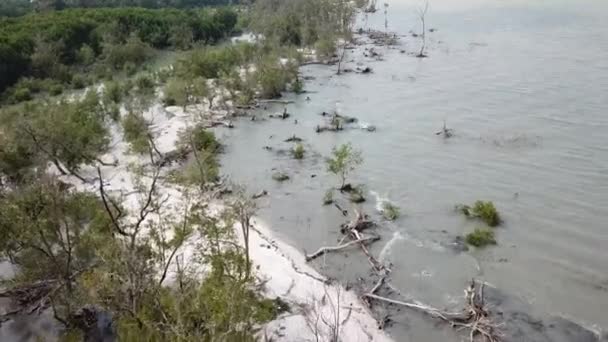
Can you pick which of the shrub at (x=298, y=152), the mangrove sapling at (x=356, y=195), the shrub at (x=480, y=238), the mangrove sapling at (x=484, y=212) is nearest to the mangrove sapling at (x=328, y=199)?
the mangrove sapling at (x=356, y=195)

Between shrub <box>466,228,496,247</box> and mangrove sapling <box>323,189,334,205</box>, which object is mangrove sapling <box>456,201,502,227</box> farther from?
mangrove sapling <box>323,189,334,205</box>

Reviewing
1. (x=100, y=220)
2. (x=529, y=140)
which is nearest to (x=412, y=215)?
(x=529, y=140)

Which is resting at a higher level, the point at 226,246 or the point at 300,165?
the point at 226,246

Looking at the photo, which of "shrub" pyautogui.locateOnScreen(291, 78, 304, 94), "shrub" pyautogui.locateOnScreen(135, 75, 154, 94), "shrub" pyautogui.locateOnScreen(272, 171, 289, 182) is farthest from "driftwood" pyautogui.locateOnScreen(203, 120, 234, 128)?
"shrub" pyautogui.locateOnScreen(272, 171, 289, 182)

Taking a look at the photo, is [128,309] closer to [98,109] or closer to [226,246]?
[226,246]

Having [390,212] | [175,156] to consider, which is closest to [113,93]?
[175,156]

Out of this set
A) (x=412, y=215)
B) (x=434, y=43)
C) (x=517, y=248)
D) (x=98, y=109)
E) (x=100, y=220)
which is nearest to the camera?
(x=100, y=220)

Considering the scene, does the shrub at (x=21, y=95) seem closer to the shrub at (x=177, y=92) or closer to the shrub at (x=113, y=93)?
the shrub at (x=113, y=93)
